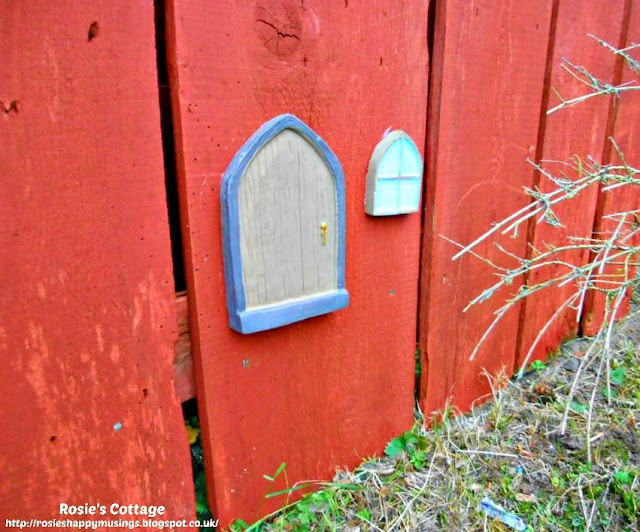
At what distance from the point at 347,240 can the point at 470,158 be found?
0.62m

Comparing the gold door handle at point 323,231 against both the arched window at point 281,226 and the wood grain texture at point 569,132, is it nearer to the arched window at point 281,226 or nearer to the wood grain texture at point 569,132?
the arched window at point 281,226

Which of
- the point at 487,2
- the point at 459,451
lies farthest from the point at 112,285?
the point at 487,2

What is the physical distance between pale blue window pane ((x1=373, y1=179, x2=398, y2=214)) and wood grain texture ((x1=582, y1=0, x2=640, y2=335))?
122cm

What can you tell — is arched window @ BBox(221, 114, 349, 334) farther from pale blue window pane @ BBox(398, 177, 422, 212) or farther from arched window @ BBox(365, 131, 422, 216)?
pale blue window pane @ BBox(398, 177, 422, 212)

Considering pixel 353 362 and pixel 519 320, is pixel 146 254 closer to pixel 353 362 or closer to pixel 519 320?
pixel 353 362

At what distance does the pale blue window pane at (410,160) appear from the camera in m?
1.49

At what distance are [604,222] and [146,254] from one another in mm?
2312

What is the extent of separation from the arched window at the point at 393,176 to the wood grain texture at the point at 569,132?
2.53ft

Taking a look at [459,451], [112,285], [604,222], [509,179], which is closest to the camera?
[112,285]

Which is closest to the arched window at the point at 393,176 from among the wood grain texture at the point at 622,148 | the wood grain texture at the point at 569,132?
the wood grain texture at the point at 569,132

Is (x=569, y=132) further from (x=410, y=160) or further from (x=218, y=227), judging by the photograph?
(x=218, y=227)

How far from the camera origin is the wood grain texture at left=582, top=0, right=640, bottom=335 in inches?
87.7

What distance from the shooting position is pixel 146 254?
1.09 metres

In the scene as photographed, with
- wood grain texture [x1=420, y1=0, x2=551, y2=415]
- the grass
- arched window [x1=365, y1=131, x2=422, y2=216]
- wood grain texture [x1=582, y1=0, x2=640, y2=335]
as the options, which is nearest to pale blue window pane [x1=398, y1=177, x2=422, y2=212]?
arched window [x1=365, y1=131, x2=422, y2=216]
